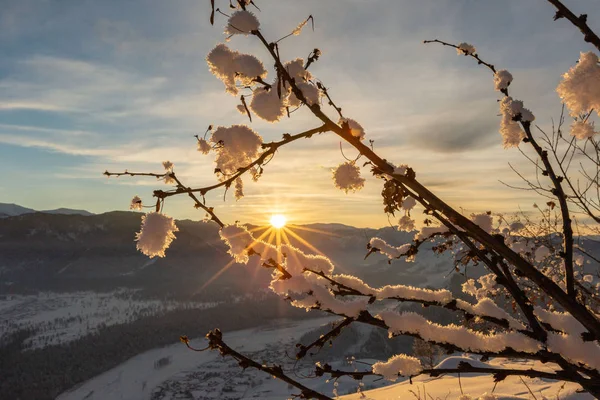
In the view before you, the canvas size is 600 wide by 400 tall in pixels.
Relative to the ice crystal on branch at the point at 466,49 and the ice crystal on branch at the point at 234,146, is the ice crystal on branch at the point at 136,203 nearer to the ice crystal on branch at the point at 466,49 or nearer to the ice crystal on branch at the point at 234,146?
the ice crystal on branch at the point at 234,146

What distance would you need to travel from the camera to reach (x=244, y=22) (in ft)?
4.00

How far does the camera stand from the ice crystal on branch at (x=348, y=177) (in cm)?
137

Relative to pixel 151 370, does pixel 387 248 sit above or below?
above


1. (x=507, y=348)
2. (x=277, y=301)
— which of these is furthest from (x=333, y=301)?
(x=277, y=301)

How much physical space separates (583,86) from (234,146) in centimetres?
105

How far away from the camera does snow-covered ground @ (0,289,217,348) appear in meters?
54.2

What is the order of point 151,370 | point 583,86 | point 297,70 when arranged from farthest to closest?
point 151,370 < point 297,70 < point 583,86

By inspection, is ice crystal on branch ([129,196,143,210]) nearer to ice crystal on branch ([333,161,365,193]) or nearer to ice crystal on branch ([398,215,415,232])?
ice crystal on branch ([333,161,365,193])

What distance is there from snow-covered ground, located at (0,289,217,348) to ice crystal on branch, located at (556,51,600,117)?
60.6 m

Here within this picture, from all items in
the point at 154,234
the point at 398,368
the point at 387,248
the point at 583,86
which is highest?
the point at 583,86

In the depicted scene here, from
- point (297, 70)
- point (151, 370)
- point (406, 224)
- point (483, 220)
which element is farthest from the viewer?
point (151, 370)

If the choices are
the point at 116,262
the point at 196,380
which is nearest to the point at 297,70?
the point at 196,380

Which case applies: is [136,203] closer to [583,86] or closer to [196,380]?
[583,86]

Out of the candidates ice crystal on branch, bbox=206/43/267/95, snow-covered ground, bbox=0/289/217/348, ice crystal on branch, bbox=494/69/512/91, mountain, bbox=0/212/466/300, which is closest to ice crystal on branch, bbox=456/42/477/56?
ice crystal on branch, bbox=494/69/512/91
